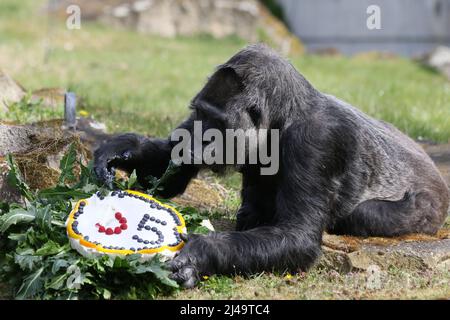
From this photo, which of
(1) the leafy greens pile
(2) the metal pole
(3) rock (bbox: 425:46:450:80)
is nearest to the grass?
(1) the leafy greens pile

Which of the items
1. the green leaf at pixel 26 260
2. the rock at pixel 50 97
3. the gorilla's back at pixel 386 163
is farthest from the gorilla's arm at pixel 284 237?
the rock at pixel 50 97

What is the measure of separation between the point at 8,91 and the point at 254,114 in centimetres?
451

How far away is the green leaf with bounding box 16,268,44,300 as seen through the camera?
4.33 meters

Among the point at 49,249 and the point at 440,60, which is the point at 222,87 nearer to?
the point at 49,249

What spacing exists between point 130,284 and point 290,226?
3.67 feet

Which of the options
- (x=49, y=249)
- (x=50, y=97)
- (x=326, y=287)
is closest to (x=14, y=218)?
(x=49, y=249)

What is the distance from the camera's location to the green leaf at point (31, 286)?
170 inches

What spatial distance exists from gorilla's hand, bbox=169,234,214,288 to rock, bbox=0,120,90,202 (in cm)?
149

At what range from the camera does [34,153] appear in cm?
565

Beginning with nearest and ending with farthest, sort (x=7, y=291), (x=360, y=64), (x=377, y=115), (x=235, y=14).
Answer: (x=7, y=291)
(x=377, y=115)
(x=360, y=64)
(x=235, y=14)

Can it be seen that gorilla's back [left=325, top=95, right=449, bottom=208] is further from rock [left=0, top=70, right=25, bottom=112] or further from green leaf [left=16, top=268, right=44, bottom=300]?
rock [left=0, top=70, right=25, bottom=112]

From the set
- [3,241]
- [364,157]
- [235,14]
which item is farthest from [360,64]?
[3,241]

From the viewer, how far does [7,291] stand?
457 centimetres
